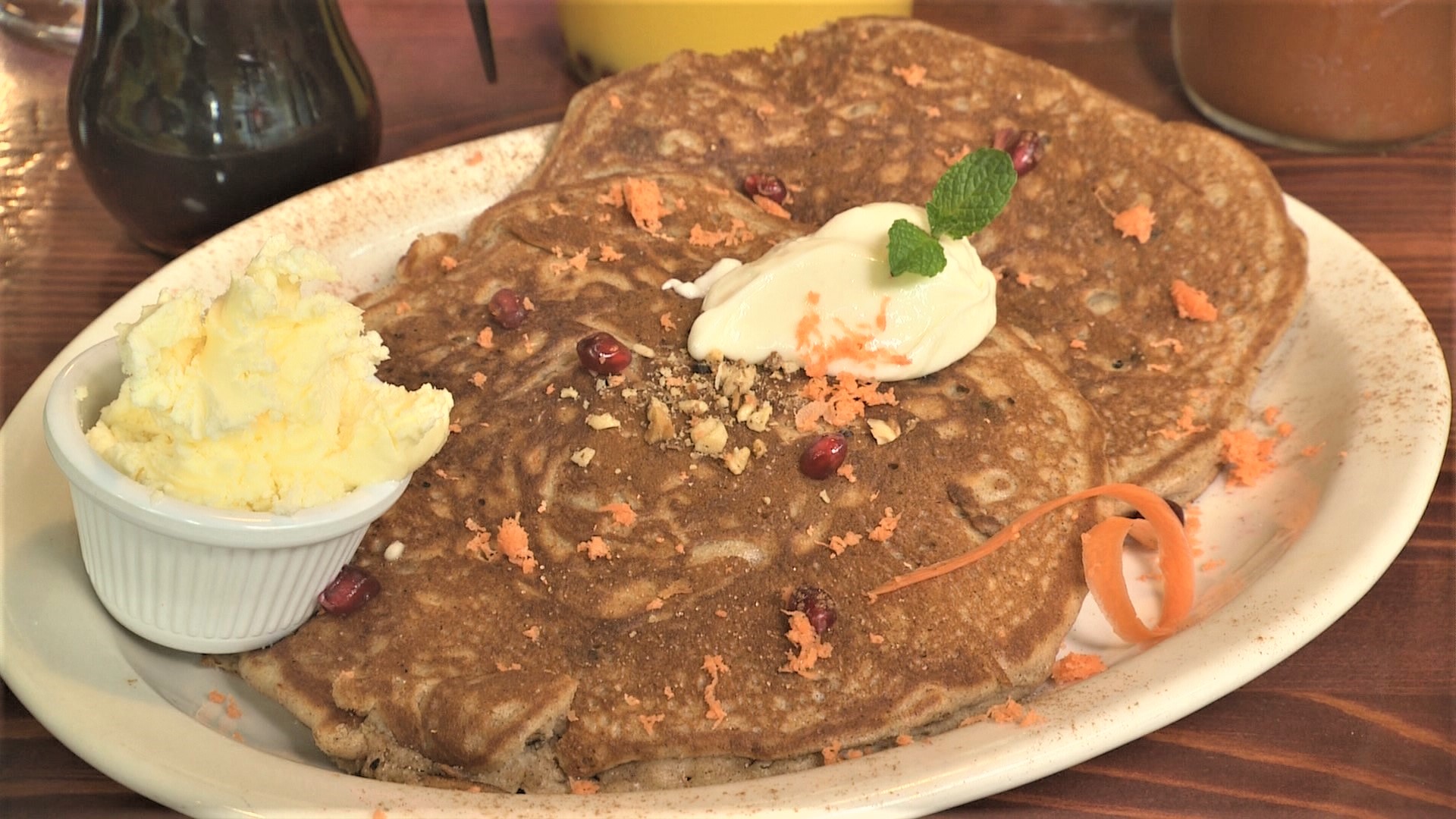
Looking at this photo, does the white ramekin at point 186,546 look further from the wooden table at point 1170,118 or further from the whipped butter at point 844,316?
the whipped butter at point 844,316

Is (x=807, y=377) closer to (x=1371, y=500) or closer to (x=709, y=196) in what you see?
(x=709, y=196)

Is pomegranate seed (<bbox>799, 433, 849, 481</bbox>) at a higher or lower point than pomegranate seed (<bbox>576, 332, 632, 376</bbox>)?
lower

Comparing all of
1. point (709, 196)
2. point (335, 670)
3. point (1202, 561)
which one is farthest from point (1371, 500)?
point (335, 670)

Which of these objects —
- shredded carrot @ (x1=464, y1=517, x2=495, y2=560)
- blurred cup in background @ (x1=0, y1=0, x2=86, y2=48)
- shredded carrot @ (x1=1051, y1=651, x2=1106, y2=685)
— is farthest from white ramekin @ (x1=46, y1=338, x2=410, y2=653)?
blurred cup in background @ (x1=0, y1=0, x2=86, y2=48)

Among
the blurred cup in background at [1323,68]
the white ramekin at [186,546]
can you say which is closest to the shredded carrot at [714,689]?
the white ramekin at [186,546]

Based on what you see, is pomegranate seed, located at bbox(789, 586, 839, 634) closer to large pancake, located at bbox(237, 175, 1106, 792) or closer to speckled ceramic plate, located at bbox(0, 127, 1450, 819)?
large pancake, located at bbox(237, 175, 1106, 792)
